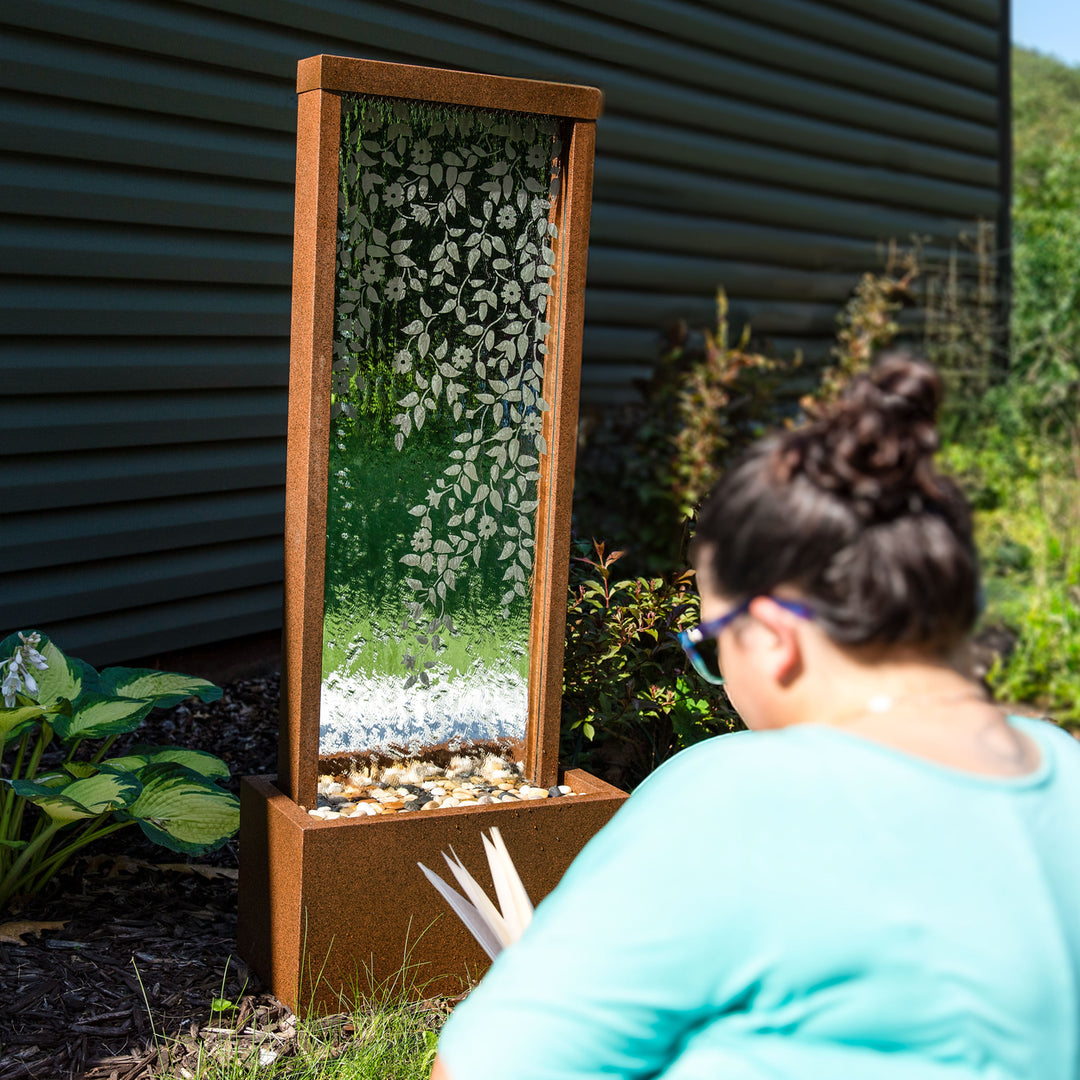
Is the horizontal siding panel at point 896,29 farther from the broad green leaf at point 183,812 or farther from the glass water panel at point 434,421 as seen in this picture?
the broad green leaf at point 183,812

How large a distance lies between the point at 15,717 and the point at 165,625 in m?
1.75

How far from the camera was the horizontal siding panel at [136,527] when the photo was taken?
3.81 metres

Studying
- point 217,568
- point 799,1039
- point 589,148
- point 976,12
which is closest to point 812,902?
point 799,1039

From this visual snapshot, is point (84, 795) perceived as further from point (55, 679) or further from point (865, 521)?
point (865, 521)

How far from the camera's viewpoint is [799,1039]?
38.8 inches

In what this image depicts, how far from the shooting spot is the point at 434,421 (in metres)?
2.68

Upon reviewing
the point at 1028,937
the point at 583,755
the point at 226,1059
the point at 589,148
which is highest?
the point at 589,148

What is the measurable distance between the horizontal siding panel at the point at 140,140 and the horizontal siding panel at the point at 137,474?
93 cm

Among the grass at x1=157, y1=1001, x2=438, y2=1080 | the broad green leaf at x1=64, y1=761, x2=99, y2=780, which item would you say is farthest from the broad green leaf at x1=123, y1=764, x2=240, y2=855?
the grass at x1=157, y1=1001, x2=438, y2=1080

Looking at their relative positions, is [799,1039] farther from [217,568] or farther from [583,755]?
[217,568]

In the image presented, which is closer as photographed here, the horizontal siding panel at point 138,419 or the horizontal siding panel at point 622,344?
the horizontal siding panel at point 138,419

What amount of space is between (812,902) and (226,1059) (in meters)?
1.60

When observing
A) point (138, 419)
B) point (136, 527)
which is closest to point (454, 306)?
point (138, 419)

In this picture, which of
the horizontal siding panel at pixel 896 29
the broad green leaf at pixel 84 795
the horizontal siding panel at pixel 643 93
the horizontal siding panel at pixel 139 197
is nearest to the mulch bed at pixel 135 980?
the broad green leaf at pixel 84 795
